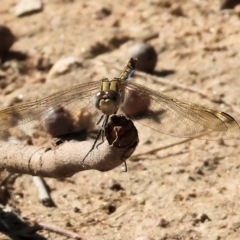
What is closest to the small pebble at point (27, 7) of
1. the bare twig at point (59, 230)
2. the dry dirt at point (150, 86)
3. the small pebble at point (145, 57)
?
the dry dirt at point (150, 86)

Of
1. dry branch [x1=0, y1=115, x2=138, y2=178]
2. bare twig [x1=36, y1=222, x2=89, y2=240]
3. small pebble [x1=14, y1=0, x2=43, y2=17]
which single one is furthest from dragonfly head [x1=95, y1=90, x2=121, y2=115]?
small pebble [x1=14, y1=0, x2=43, y2=17]

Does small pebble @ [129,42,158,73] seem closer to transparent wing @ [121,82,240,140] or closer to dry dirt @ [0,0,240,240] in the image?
dry dirt @ [0,0,240,240]

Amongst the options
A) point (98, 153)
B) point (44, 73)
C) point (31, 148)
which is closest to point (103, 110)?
point (31, 148)

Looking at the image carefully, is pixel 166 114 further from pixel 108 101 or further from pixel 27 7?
pixel 27 7

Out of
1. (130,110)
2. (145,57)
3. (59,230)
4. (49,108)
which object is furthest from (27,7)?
(59,230)

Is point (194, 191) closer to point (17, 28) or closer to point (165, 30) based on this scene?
point (165, 30)

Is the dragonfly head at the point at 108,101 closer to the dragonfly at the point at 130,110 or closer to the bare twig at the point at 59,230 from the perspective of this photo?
the dragonfly at the point at 130,110
